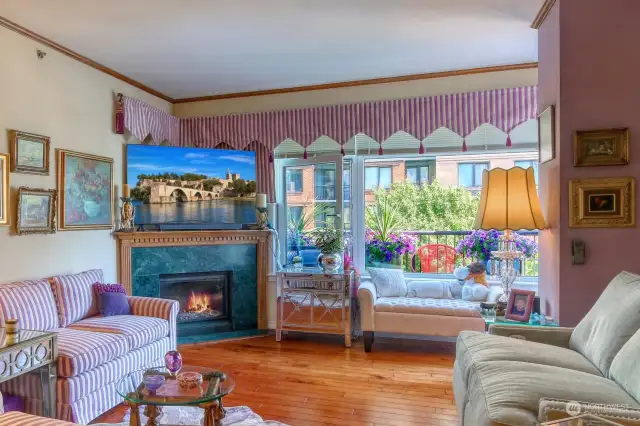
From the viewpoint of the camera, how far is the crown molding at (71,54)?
3066 mm

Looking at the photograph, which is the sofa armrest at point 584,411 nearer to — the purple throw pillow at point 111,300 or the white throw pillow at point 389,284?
the white throw pillow at point 389,284

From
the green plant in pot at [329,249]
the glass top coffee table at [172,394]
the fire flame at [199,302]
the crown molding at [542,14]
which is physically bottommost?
the fire flame at [199,302]

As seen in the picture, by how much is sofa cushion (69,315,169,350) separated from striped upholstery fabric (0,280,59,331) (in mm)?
201

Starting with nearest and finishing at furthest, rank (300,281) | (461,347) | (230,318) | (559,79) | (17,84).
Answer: (461,347) < (559,79) < (17,84) < (300,281) < (230,318)

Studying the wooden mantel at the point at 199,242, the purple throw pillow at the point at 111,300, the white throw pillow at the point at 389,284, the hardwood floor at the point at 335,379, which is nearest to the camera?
the hardwood floor at the point at 335,379

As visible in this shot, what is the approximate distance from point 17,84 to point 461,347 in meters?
3.67

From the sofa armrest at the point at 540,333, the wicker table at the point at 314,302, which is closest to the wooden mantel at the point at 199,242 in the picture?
the wicker table at the point at 314,302

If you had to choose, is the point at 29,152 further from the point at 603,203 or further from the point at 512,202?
the point at 603,203

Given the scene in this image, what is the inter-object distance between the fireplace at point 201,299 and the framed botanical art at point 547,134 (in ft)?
10.8

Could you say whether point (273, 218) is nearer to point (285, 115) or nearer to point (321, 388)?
point (285, 115)

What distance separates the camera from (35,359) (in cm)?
238

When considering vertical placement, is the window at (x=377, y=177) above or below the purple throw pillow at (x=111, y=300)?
above

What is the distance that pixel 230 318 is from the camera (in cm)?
461

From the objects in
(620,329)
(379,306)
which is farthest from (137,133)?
(620,329)
